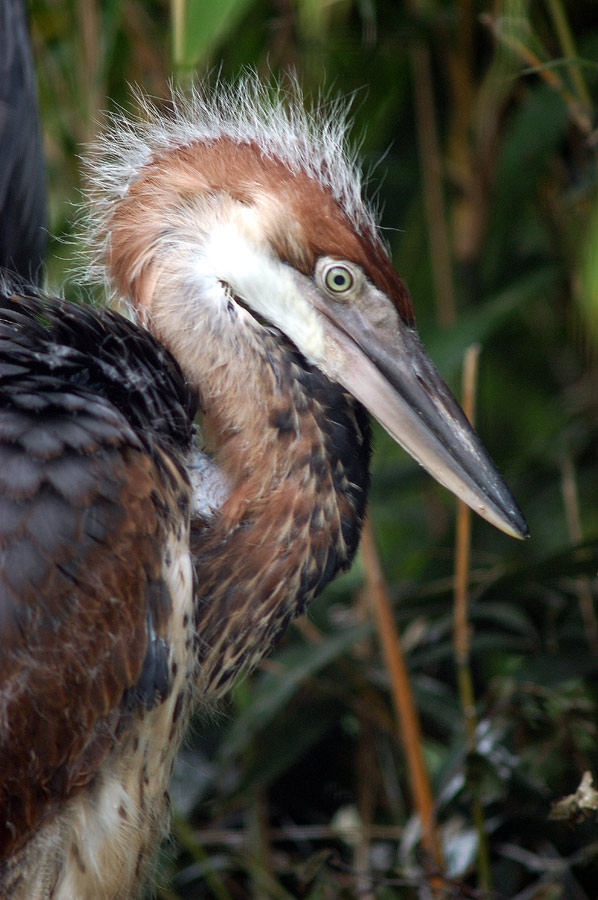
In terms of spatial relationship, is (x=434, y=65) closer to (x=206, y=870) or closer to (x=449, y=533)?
(x=449, y=533)

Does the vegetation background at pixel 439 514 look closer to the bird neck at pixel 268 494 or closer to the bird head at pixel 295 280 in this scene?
the bird head at pixel 295 280

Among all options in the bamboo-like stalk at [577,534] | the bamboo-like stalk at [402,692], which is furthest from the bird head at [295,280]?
the bamboo-like stalk at [577,534]

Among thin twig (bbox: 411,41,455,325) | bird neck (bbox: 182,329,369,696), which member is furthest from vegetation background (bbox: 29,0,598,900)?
bird neck (bbox: 182,329,369,696)

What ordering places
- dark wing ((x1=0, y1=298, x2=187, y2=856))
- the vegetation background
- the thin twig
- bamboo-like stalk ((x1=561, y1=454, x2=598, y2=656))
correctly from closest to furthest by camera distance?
dark wing ((x1=0, y1=298, x2=187, y2=856)) < the vegetation background < bamboo-like stalk ((x1=561, y1=454, x2=598, y2=656)) < the thin twig

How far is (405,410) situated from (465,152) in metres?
1.36

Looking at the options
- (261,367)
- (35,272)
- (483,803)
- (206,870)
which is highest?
(261,367)

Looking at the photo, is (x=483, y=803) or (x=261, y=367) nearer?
(x=261, y=367)

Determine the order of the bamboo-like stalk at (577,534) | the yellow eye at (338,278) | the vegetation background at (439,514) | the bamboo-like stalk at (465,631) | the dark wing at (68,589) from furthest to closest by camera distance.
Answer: the bamboo-like stalk at (577,534) → the vegetation background at (439,514) → the bamboo-like stalk at (465,631) → the yellow eye at (338,278) → the dark wing at (68,589)

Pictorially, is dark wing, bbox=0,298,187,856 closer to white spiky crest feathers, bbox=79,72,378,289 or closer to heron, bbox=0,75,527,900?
heron, bbox=0,75,527,900

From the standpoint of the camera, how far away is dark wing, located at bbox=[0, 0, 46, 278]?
2.04 meters

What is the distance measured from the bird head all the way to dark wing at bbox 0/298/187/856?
241mm

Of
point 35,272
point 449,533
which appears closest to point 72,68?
point 35,272

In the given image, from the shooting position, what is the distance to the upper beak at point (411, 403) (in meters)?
1.36

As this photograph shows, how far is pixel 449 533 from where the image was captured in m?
2.29
